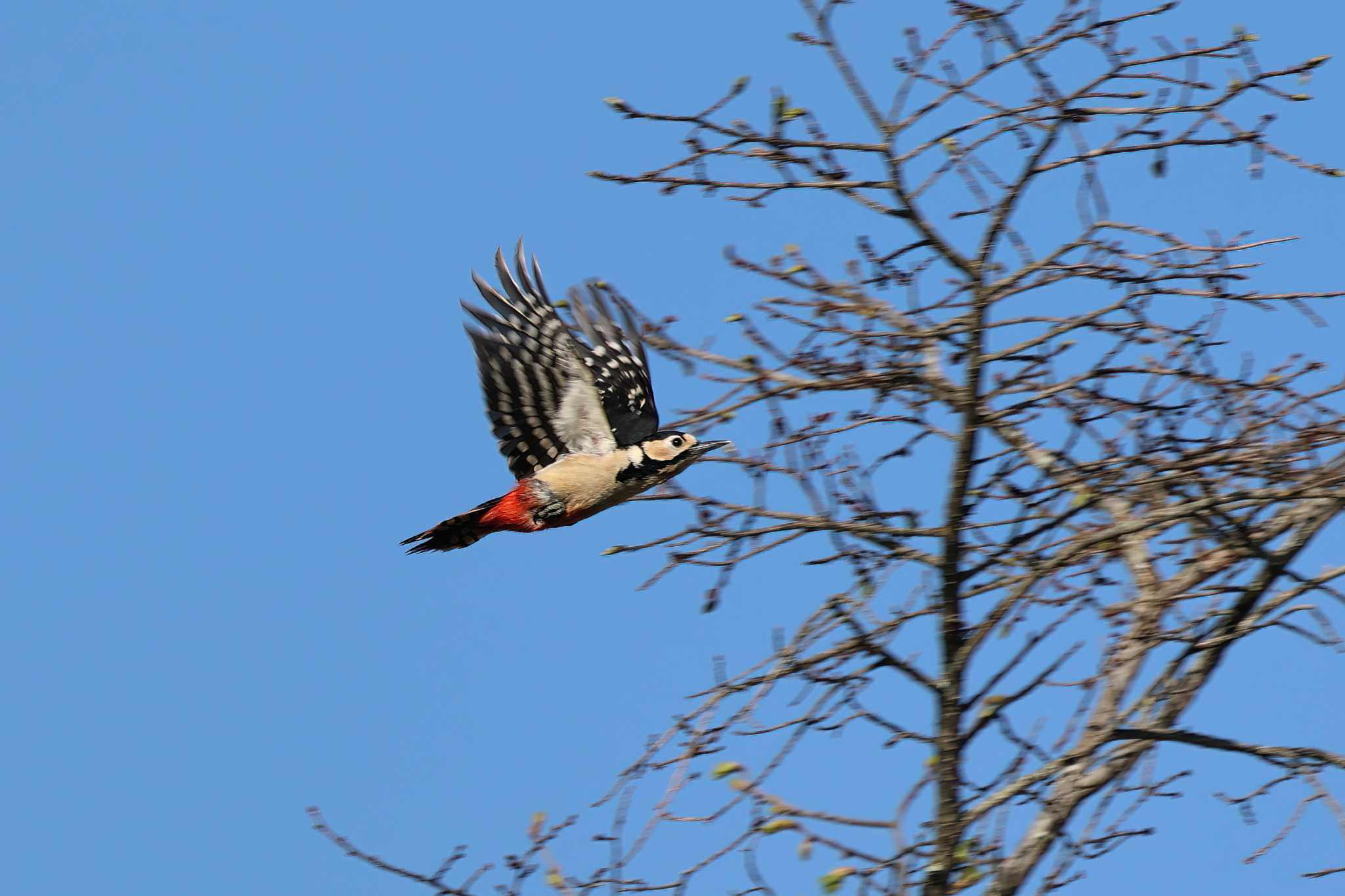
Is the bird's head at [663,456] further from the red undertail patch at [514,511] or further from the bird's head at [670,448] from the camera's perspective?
the red undertail patch at [514,511]

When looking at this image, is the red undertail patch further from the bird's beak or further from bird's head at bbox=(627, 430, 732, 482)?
the bird's beak

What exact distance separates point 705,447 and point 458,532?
1186 mm

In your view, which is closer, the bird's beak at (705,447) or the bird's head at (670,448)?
the bird's head at (670,448)

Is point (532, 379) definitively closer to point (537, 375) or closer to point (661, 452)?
point (537, 375)

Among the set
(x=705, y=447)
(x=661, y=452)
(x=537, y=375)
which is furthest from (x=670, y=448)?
(x=537, y=375)

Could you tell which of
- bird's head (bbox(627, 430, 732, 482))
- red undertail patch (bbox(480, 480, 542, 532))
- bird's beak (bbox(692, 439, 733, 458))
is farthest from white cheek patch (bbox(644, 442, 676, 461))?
red undertail patch (bbox(480, 480, 542, 532))

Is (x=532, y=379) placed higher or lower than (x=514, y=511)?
higher

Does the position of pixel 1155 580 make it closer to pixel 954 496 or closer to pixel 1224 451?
pixel 1224 451

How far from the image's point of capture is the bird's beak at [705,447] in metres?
6.67

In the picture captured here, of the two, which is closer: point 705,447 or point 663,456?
point 663,456

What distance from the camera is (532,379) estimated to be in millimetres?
6574

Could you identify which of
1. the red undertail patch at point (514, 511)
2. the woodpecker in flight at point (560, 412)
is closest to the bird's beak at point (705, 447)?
the woodpecker in flight at point (560, 412)

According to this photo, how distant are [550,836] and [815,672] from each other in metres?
1.04

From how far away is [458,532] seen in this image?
640cm
